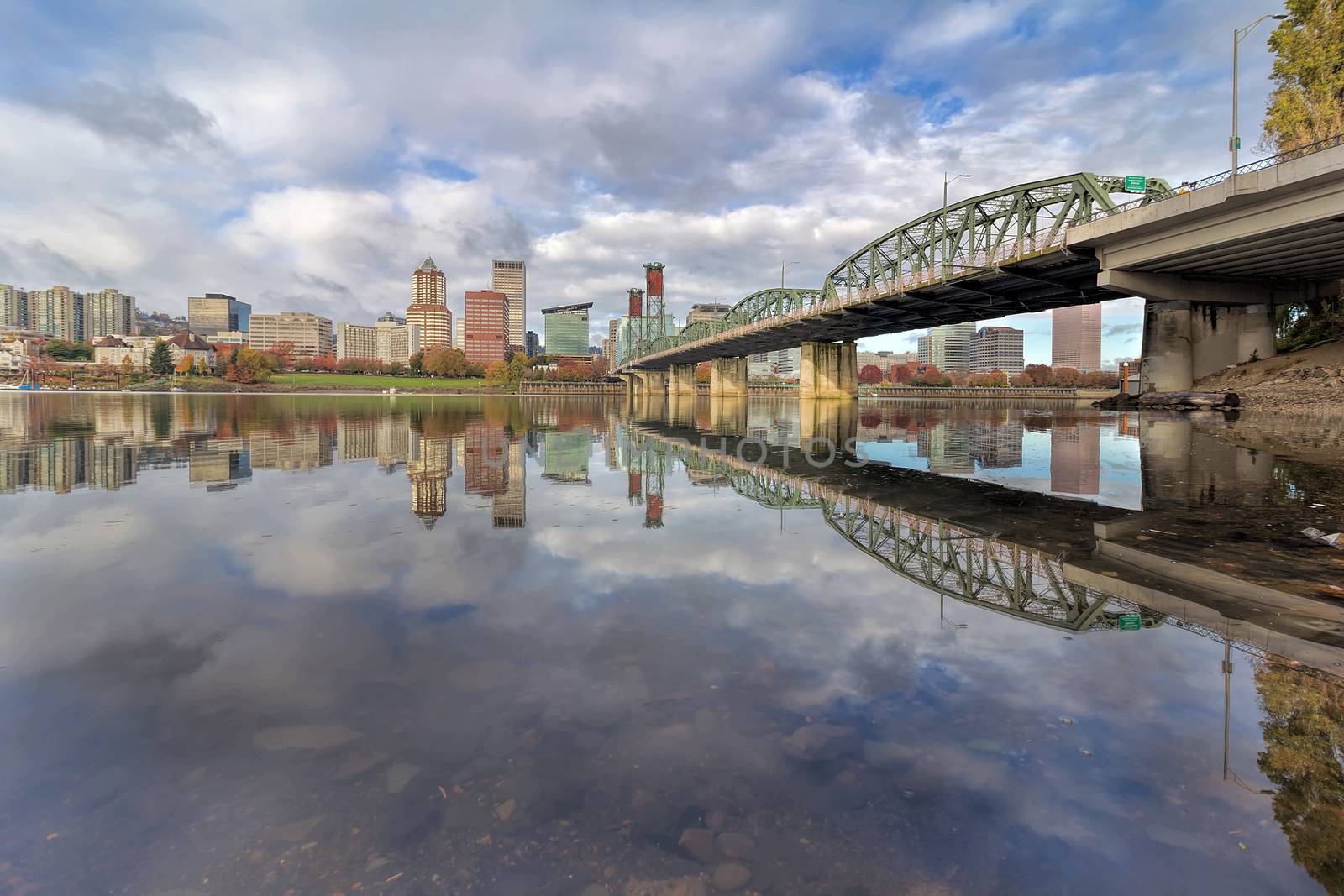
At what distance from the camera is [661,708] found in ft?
14.5

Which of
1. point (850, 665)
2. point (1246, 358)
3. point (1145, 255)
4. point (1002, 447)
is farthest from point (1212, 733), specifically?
point (1246, 358)

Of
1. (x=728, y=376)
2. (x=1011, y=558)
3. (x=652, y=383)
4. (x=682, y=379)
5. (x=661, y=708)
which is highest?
(x=652, y=383)

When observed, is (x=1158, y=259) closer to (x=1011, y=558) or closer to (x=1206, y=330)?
(x=1206, y=330)

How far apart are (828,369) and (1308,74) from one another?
5615 centimetres

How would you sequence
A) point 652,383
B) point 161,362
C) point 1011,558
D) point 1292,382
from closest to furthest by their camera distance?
point 1011,558 → point 1292,382 → point 652,383 → point 161,362

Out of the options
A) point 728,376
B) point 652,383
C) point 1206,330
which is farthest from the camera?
point 652,383

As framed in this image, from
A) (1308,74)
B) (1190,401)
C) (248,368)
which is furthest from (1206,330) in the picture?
(248,368)

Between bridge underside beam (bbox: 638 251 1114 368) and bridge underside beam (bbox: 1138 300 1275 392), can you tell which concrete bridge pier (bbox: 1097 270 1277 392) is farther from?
bridge underside beam (bbox: 638 251 1114 368)

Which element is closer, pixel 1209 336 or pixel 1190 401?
pixel 1190 401

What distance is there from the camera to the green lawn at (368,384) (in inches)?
6565

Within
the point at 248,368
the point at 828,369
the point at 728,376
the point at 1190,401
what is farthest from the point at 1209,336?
the point at 248,368

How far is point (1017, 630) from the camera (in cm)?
590

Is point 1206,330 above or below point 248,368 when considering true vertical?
below

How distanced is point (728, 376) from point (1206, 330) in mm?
77624
